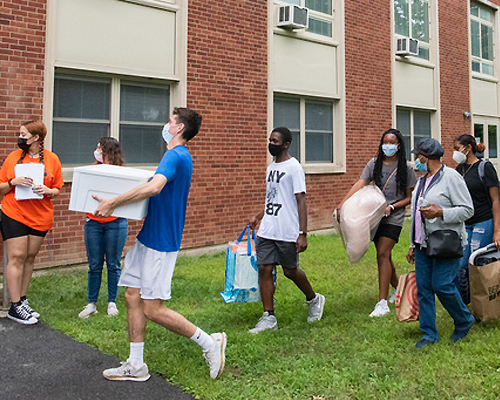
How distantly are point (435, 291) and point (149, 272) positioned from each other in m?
2.39

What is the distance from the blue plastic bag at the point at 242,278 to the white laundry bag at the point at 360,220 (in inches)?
40.1

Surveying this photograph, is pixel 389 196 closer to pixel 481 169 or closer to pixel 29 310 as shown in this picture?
pixel 481 169

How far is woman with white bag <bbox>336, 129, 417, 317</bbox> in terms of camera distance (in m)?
5.56

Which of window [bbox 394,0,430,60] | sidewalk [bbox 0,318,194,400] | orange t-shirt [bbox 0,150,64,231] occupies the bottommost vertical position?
sidewalk [bbox 0,318,194,400]

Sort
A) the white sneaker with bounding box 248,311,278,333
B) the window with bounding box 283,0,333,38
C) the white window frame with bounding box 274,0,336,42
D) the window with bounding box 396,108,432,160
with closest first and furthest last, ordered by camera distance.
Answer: the white sneaker with bounding box 248,311,278,333, the white window frame with bounding box 274,0,336,42, the window with bounding box 283,0,333,38, the window with bounding box 396,108,432,160

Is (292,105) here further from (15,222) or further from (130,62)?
(15,222)

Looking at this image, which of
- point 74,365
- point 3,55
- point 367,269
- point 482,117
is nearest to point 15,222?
point 74,365

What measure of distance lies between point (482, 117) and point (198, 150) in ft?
37.7

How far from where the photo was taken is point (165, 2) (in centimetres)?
891

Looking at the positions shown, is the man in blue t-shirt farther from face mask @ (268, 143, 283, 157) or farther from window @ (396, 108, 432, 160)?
window @ (396, 108, 432, 160)

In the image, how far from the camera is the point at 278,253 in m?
5.05

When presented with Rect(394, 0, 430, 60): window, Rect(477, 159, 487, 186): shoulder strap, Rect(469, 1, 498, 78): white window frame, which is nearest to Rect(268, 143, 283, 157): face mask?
Rect(477, 159, 487, 186): shoulder strap

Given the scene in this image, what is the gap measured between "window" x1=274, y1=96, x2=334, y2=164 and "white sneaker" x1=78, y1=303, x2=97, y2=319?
6.37 metres

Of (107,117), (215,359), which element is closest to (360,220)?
(215,359)
